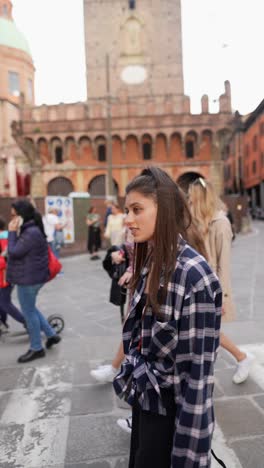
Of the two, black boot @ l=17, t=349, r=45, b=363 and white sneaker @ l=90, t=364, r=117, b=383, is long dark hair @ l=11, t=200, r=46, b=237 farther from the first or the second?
white sneaker @ l=90, t=364, r=117, b=383

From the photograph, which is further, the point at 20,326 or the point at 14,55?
the point at 14,55

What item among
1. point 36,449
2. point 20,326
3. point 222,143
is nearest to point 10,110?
point 222,143

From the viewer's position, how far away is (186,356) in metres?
1.35

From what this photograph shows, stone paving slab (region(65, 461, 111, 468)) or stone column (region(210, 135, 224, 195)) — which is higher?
stone column (region(210, 135, 224, 195))

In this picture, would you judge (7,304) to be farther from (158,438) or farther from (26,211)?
(158,438)

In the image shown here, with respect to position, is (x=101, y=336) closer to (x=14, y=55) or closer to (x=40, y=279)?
(x=40, y=279)

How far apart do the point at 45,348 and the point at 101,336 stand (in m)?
0.71

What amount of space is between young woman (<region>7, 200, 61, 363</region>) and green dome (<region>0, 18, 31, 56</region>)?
4617 cm

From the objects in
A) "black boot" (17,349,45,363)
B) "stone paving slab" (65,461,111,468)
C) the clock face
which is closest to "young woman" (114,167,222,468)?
"stone paving slab" (65,461,111,468)

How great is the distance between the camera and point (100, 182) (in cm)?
2780

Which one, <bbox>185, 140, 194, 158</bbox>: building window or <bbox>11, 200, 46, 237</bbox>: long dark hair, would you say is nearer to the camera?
<bbox>11, 200, 46, 237</bbox>: long dark hair

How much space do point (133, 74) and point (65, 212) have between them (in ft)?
75.1

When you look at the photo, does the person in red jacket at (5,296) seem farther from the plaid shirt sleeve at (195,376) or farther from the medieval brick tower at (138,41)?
the medieval brick tower at (138,41)

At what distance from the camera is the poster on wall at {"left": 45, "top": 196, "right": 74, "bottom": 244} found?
43.6 ft
